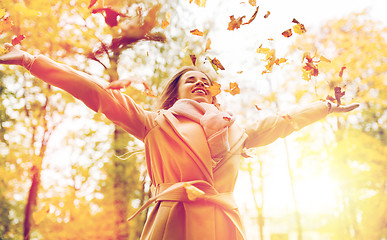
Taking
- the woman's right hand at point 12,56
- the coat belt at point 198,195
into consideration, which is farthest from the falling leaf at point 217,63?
the woman's right hand at point 12,56

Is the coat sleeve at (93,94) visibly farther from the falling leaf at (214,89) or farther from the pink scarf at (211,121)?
the falling leaf at (214,89)

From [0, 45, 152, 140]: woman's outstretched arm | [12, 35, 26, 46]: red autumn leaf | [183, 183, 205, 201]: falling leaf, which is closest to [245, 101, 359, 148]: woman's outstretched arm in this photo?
[183, 183, 205, 201]: falling leaf

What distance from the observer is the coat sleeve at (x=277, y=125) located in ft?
7.65

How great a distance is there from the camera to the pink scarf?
1910 millimetres

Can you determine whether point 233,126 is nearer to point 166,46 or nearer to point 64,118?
point 166,46

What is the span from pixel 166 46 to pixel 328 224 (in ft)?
34.3

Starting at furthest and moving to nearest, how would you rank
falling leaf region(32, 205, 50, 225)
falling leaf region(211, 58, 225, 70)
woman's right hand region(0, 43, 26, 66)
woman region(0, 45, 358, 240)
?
falling leaf region(32, 205, 50, 225) → falling leaf region(211, 58, 225, 70) → woman region(0, 45, 358, 240) → woman's right hand region(0, 43, 26, 66)

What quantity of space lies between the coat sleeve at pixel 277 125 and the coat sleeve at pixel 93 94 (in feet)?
2.70

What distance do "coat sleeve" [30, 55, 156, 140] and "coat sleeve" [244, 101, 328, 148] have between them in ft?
2.70

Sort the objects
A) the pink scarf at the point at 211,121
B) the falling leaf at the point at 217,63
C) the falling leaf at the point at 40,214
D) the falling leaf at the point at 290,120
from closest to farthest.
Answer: the pink scarf at the point at 211,121
the falling leaf at the point at 217,63
the falling leaf at the point at 290,120
the falling leaf at the point at 40,214

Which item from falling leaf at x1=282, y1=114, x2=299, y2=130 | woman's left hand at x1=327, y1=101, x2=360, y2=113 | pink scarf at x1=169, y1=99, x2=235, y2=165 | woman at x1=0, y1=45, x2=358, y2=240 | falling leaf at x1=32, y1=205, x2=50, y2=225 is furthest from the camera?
falling leaf at x1=32, y1=205, x2=50, y2=225

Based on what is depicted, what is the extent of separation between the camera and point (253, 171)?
11617 mm

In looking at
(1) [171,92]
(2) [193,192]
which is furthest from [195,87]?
(2) [193,192]

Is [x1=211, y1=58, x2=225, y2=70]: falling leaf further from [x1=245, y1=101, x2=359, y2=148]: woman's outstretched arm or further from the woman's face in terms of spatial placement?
[x1=245, y1=101, x2=359, y2=148]: woman's outstretched arm
